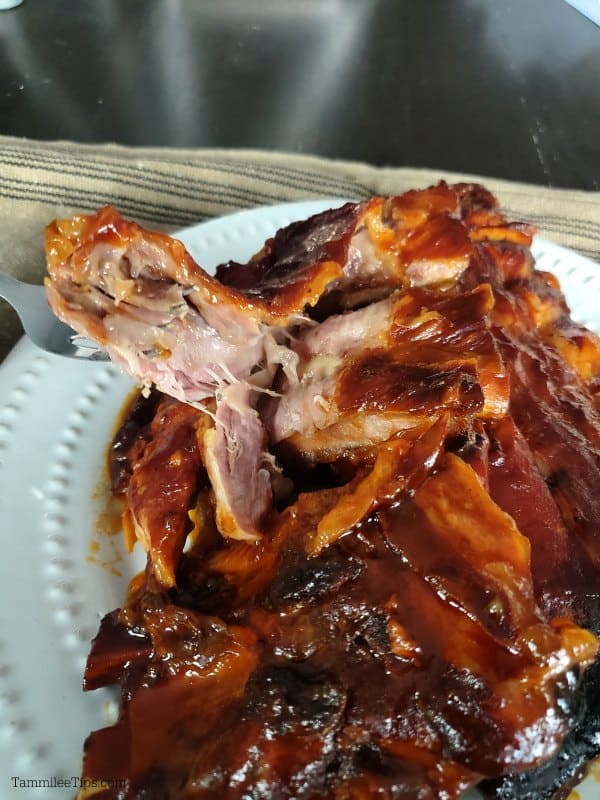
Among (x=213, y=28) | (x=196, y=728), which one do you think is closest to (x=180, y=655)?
(x=196, y=728)

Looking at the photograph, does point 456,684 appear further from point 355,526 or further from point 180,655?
point 180,655

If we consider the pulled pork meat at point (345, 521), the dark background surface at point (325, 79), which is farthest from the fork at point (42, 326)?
the dark background surface at point (325, 79)

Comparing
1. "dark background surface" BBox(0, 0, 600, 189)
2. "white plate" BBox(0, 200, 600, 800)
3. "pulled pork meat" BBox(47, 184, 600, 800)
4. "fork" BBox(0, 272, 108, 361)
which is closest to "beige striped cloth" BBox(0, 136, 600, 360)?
"fork" BBox(0, 272, 108, 361)

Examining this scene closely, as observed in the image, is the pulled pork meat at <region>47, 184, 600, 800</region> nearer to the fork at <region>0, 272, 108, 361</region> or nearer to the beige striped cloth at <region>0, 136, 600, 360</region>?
the fork at <region>0, 272, 108, 361</region>

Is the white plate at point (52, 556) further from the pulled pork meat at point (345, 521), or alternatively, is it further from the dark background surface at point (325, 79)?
the dark background surface at point (325, 79)

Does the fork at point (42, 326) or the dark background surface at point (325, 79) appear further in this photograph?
the dark background surface at point (325, 79)

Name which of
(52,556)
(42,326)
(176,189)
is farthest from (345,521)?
(176,189)

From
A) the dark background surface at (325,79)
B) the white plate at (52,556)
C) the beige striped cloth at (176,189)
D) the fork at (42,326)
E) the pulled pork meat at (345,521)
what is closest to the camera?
the pulled pork meat at (345,521)
